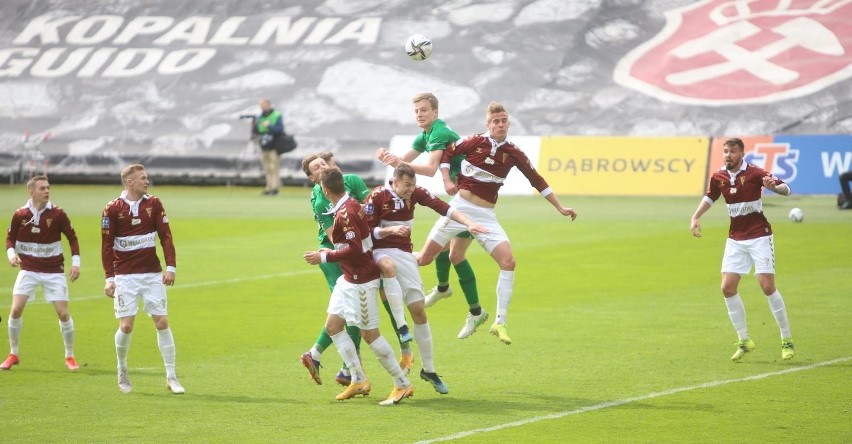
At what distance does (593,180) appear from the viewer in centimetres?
3428

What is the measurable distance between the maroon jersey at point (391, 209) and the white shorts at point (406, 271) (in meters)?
0.07

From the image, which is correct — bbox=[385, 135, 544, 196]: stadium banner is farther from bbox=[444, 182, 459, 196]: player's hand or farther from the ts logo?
bbox=[444, 182, 459, 196]: player's hand

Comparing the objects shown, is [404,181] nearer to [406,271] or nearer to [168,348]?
[406,271]

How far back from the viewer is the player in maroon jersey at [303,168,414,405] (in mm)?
12008

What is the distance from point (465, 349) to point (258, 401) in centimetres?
391

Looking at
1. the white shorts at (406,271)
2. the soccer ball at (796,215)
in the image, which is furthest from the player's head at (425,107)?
the soccer ball at (796,215)

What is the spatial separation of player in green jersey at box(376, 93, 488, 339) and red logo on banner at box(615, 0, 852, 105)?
23732 millimetres

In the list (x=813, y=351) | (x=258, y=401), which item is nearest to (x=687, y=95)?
(x=813, y=351)

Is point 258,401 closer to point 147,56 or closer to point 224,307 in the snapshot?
point 224,307

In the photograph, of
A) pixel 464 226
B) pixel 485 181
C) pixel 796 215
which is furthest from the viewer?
pixel 796 215

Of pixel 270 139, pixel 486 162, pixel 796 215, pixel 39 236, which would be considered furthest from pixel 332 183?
pixel 270 139

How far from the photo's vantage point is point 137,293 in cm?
1326

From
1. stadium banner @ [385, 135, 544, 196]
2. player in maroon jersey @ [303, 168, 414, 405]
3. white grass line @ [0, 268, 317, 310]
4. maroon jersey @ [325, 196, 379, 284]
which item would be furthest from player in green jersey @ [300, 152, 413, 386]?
stadium banner @ [385, 135, 544, 196]

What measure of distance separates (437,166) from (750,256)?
12.6 feet
